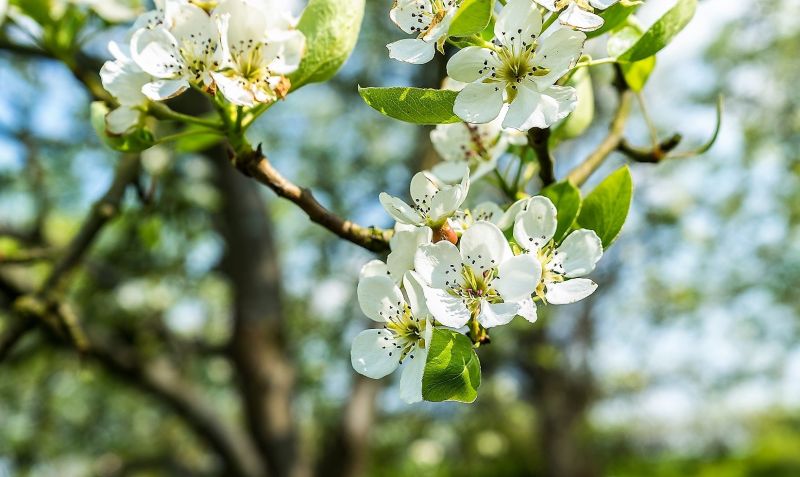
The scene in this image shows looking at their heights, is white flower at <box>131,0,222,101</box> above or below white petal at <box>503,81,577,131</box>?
below

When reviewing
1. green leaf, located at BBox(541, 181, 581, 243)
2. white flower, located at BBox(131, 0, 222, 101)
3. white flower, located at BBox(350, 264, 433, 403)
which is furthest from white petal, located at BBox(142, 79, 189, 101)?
green leaf, located at BBox(541, 181, 581, 243)

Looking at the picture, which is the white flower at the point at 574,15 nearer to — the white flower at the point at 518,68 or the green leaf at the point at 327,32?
the white flower at the point at 518,68

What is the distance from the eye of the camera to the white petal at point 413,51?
1.86 feet

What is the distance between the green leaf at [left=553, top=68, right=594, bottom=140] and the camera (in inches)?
29.9

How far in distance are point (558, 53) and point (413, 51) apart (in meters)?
0.11

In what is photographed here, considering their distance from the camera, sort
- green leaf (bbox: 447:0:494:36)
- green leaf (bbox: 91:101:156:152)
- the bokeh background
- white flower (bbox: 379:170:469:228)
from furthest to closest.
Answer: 1. the bokeh background
2. green leaf (bbox: 91:101:156:152)
3. white flower (bbox: 379:170:469:228)
4. green leaf (bbox: 447:0:494:36)

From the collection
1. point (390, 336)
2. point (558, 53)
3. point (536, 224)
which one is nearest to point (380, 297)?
point (390, 336)

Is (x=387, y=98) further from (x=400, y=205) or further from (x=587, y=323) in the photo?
(x=587, y=323)

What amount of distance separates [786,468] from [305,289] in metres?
8.08

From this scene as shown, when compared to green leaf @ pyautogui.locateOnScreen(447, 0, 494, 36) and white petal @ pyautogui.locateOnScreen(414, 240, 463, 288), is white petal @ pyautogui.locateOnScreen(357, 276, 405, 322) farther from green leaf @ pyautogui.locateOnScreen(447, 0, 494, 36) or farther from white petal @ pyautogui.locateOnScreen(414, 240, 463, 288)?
green leaf @ pyautogui.locateOnScreen(447, 0, 494, 36)

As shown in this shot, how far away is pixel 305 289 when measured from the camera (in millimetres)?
6961

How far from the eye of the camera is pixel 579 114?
0.79 meters

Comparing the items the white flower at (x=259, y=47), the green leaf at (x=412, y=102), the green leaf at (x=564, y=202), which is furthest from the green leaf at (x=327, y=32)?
the green leaf at (x=564, y=202)

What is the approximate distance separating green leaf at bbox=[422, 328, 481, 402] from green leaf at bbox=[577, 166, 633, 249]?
0.54 feet
